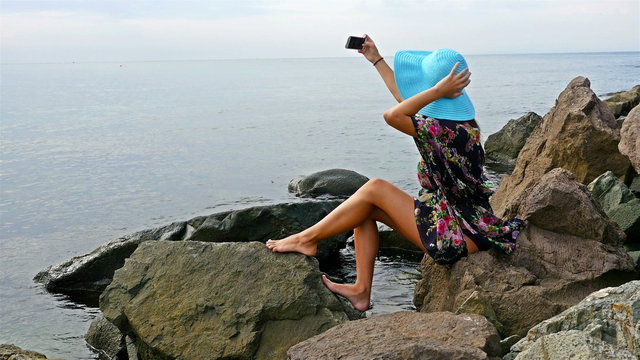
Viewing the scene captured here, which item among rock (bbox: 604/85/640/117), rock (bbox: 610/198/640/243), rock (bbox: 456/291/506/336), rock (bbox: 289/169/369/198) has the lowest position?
rock (bbox: 289/169/369/198)

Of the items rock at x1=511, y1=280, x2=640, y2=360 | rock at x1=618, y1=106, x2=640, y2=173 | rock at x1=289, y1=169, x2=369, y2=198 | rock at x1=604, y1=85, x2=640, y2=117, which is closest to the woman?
rock at x1=511, y1=280, x2=640, y2=360

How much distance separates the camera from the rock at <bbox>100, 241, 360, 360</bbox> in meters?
5.55

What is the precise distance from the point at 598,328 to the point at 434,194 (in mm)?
1807

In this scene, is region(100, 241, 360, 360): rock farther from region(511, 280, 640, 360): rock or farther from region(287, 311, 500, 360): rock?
region(511, 280, 640, 360): rock

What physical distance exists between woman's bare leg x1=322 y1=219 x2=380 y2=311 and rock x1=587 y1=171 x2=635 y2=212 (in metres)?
3.09

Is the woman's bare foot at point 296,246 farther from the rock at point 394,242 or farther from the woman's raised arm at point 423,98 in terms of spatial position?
the rock at point 394,242

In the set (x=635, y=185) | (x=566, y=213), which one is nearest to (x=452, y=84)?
(x=566, y=213)

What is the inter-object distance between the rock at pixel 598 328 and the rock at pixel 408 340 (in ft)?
0.84

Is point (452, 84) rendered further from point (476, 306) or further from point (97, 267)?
point (97, 267)

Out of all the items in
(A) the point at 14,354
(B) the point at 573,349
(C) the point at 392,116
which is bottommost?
(A) the point at 14,354

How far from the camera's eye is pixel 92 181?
18.5 m

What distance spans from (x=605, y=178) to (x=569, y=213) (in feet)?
9.00

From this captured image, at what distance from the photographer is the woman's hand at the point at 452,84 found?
533 centimetres

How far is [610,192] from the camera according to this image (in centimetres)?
822
